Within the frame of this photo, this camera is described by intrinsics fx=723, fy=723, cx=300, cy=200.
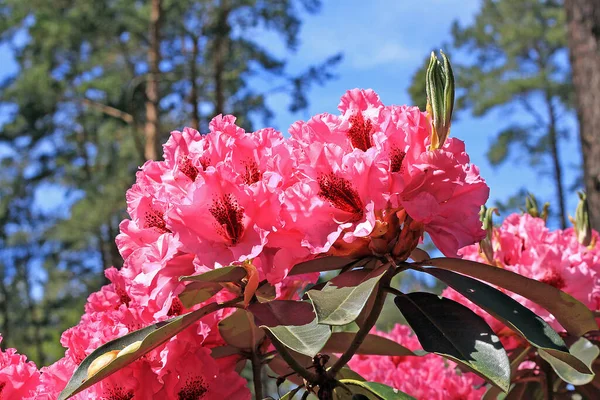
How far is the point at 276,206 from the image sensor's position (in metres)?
0.88

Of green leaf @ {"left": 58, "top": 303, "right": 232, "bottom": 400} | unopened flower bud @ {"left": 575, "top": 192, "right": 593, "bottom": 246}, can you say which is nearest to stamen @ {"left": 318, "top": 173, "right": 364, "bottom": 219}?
green leaf @ {"left": 58, "top": 303, "right": 232, "bottom": 400}

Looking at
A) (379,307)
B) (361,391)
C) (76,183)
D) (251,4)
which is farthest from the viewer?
(76,183)

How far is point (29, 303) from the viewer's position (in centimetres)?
1994

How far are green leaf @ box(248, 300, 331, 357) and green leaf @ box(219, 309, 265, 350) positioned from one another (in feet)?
0.35

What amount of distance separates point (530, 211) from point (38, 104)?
13.5 meters

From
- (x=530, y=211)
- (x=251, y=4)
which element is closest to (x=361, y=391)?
(x=530, y=211)

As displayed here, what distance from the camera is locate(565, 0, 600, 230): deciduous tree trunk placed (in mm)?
3299

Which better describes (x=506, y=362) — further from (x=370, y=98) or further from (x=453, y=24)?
(x=453, y=24)

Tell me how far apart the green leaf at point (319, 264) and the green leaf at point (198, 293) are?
0.11m

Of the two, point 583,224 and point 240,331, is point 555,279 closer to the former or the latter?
point 583,224

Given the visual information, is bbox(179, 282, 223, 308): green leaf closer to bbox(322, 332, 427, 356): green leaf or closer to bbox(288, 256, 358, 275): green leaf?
bbox(288, 256, 358, 275): green leaf

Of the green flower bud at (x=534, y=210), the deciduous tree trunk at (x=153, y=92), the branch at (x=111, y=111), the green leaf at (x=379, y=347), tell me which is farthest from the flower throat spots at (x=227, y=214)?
the branch at (x=111, y=111)

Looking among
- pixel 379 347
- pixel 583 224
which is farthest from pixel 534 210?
pixel 379 347

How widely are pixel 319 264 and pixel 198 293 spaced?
172 millimetres
